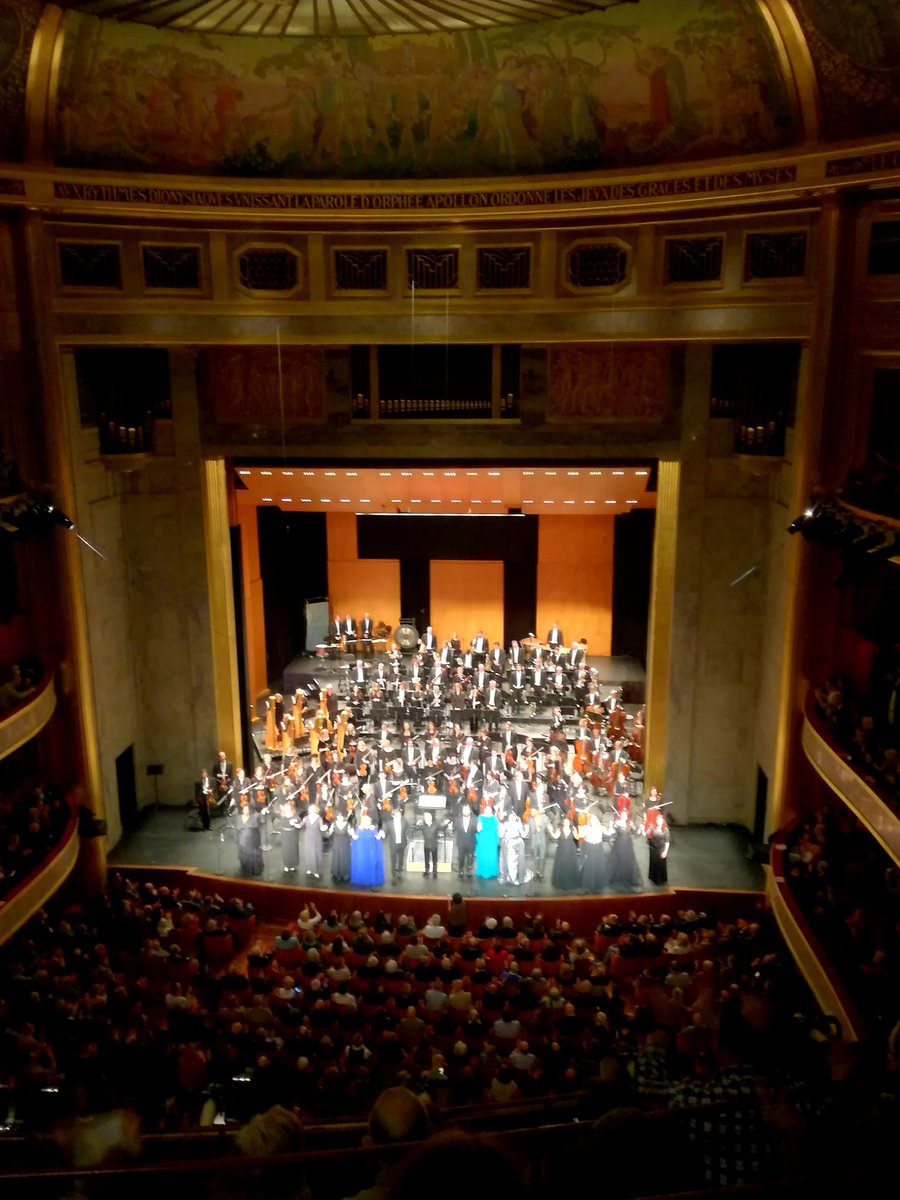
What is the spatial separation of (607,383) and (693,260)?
2.31 meters

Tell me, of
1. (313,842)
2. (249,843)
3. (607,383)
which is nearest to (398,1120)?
(313,842)

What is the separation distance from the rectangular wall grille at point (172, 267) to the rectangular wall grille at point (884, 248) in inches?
365

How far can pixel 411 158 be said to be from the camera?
13.2 meters

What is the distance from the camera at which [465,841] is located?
13680mm

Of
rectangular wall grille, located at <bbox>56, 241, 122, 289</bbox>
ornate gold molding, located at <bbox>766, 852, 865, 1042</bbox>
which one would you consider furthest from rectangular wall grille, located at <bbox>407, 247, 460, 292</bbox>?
ornate gold molding, located at <bbox>766, 852, 865, 1042</bbox>

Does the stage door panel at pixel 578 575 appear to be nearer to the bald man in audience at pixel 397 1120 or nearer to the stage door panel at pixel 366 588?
the stage door panel at pixel 366 588

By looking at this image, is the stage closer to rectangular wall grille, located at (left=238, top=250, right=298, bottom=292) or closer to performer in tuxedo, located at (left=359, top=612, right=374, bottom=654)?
performer in tuxedo, located at (left=359, top=612, right=374, bottom=654)

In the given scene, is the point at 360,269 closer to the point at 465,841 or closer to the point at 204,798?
the point at 465,841

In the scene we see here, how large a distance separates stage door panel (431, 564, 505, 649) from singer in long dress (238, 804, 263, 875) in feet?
28.1

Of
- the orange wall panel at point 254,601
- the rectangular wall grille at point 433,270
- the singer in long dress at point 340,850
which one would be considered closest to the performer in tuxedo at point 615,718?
the singer in long dress at point 340,850

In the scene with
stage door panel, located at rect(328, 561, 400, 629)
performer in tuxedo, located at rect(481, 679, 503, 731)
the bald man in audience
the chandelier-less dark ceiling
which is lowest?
performer in tuxedo, located at rect(481, 679, 503, 731)

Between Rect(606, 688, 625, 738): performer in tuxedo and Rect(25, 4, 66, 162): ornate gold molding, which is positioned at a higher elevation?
Rect(25, 4, 66, 162): ornate gold molding

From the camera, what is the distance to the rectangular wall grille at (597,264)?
13.8 metres

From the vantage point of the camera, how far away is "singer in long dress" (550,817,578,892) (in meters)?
13.4
